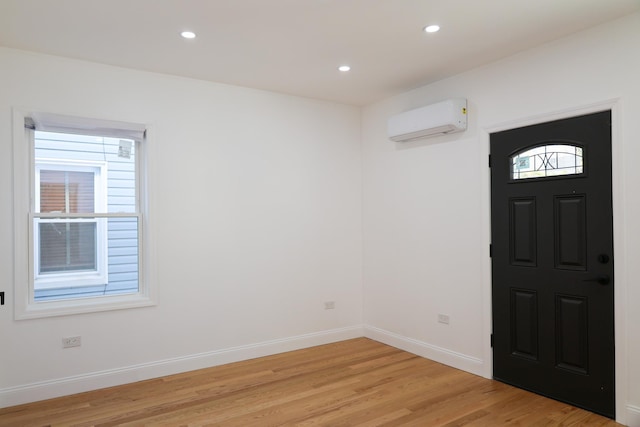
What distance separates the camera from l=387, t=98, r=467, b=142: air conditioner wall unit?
389 cm

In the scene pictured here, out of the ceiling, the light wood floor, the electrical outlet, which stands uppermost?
the ceiling

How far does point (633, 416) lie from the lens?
2.84 metres

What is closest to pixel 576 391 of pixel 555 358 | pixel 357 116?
pixel 555 358

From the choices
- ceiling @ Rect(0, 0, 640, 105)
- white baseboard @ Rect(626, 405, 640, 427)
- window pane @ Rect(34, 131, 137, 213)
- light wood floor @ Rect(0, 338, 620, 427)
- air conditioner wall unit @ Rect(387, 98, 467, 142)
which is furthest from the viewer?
air conditioner wall unit @ Rect(387, 98, 467, 142)

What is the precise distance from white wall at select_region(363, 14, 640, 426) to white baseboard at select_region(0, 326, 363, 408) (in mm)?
893

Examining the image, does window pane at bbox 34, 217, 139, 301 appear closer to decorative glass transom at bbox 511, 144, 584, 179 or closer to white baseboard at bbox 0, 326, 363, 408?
white baseboard at bbox 0, 326, 363, 408

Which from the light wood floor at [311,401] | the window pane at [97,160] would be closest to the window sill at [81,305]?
the light wood floor at [311,401]

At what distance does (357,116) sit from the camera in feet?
17.2

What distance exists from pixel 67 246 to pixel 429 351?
3602 millimetres

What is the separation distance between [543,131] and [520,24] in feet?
2.86

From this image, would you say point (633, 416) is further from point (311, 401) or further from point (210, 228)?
point (210, 228)

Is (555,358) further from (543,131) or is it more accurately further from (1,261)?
(1,261)

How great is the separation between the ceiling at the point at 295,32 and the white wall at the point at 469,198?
24cm

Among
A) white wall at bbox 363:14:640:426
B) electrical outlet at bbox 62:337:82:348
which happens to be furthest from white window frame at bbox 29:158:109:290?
white wall at bbox 363:14:640:426
